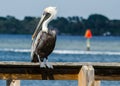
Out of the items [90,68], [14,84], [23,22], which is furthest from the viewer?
[23,22]

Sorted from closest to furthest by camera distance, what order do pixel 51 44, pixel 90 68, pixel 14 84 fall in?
pixel 90 68 → pixel 14 84 → pixel 51 44

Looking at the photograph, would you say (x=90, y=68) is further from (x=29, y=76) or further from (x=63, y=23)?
(x=63, y=23)

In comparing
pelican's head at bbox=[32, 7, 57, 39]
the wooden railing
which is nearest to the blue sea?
pelican's head at bbox=[32, 7, 57, 39]

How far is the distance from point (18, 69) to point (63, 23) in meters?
115

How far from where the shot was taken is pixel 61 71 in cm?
760

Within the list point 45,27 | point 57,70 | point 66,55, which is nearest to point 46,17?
point 45,27

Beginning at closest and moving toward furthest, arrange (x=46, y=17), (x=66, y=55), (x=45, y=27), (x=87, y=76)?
1. (x=87, y=76)
2. (x=45, y=27)
3. (x=46, y=17)
4. (x=66, y=55)

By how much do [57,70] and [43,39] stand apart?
1212 millimetres

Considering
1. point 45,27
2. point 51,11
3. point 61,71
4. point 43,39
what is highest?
point 51,11

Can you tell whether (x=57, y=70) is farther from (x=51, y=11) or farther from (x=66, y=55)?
(x=66, y=55)

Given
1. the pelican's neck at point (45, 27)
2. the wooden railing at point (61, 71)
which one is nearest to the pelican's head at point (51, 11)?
the pelican's neck at point (45, 27)

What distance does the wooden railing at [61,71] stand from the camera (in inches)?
294

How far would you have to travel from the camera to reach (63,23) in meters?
123

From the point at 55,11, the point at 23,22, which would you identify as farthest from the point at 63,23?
the point at 55,11
